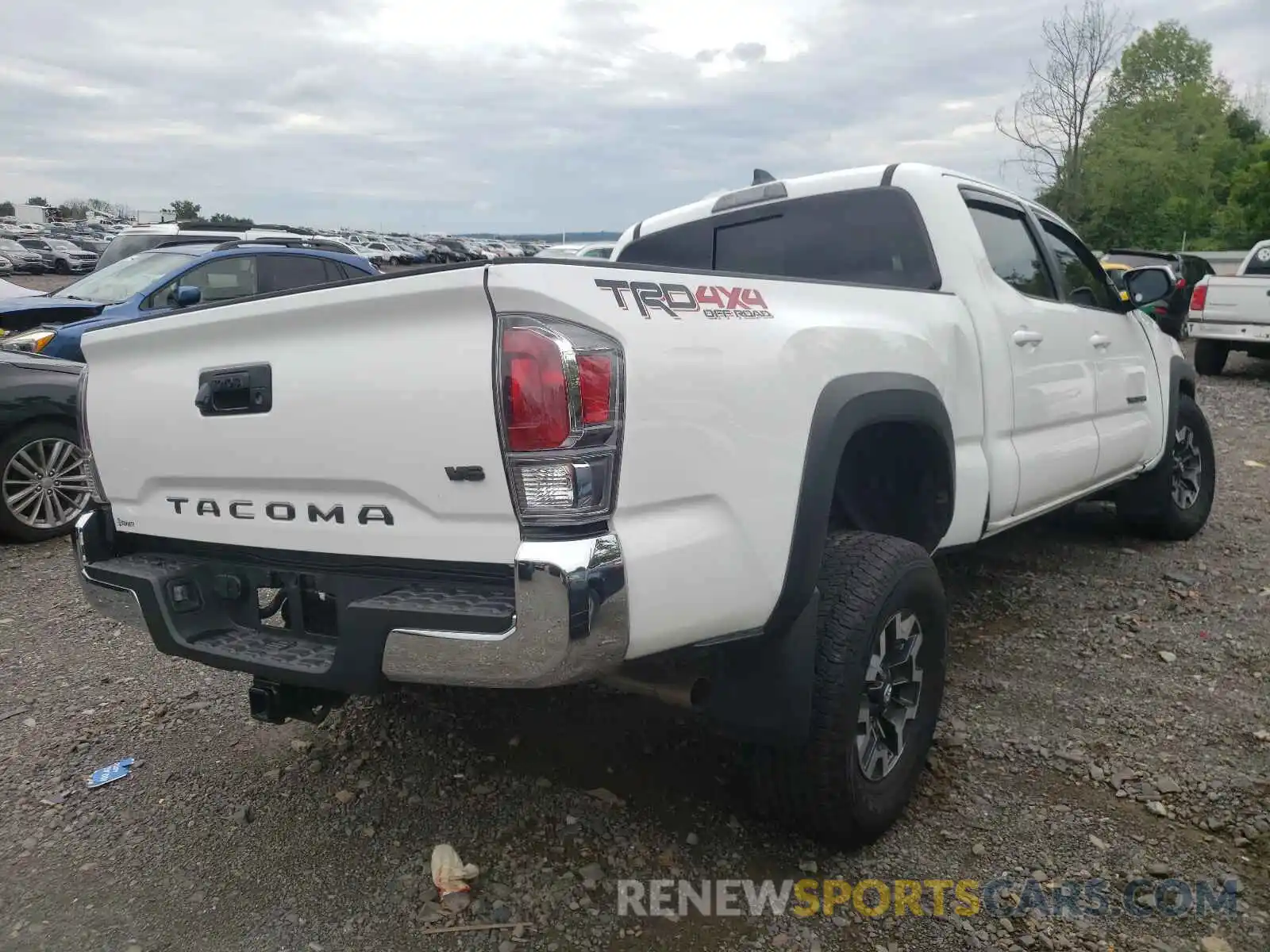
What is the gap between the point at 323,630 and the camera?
2479 millimetres

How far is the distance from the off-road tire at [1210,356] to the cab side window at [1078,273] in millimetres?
9520

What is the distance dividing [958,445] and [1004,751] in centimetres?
105

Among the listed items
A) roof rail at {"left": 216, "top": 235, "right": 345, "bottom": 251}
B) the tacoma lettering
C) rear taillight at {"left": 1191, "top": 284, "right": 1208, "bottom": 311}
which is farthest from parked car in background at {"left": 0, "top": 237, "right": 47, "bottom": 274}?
the tacoma lettering

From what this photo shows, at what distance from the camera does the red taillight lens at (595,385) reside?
77.4 inches

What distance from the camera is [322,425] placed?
7.41ft

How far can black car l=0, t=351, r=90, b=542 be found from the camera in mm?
5672

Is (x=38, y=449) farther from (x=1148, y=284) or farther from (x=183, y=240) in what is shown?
(x=183, y=240)

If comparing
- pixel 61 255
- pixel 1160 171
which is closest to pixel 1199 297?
pixel 1160 171

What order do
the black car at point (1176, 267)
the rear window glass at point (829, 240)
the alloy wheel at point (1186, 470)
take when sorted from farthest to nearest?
the black car at point (1176, 267) → the alloy wheel at point (1186, 470) → the rear window glass at point (829, 240)

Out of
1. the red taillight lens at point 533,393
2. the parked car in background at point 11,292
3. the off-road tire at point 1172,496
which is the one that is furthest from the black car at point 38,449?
the off-road tire at point 1172,496

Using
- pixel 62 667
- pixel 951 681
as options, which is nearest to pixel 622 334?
pixel 951 681

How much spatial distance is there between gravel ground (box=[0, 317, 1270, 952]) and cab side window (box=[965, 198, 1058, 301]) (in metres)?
1.53

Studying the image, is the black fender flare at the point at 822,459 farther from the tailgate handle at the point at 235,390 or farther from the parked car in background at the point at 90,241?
the parked car in background at the point at 90,241

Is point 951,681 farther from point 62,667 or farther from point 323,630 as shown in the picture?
point 62,667
